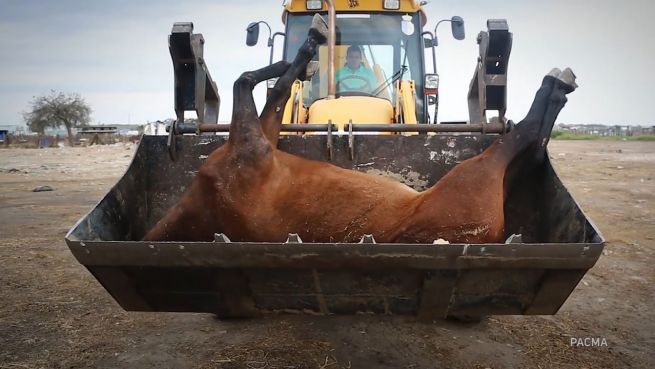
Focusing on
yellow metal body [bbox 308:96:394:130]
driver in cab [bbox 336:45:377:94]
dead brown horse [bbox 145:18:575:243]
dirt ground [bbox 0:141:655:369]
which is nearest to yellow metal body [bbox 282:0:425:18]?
driver in cab [bbox 336:45:377:94]

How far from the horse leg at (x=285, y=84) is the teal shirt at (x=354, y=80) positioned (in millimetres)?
1660

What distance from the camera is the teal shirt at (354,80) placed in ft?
18.0

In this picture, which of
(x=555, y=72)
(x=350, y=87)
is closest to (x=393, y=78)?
(x=350, y=87)

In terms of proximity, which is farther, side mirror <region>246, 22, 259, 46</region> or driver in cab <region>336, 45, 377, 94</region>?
side mirror <region>246, 22, 259, 46</region>

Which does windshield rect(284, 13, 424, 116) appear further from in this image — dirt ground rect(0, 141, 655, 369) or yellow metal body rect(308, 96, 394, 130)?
dirt ground rect(0, 141, 655, 369)

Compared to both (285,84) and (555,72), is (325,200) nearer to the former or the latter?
(285,84)

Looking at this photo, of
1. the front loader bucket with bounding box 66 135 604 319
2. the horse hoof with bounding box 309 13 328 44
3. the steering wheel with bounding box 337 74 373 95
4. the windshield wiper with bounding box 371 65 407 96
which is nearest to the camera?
the front loader bucket with bounding box 66 135 604 319

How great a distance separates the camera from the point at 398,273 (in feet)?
7.48

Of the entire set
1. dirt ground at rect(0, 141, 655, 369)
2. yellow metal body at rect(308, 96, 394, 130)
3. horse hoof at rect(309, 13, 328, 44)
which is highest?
horse hoof at rect(309, 13, 328, 44)

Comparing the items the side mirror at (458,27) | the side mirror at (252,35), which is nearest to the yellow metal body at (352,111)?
the side mirror at (252,35)

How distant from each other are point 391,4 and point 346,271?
168 inches

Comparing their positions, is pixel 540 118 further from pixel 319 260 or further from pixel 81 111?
pixel 81 111

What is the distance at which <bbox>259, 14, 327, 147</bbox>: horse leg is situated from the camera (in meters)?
3.43

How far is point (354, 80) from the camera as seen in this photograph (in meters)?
5.53
